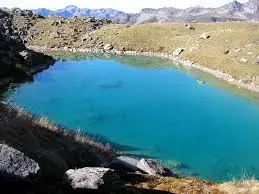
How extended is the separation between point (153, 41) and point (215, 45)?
26.2 metres

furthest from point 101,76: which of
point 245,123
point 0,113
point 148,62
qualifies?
point 0,113

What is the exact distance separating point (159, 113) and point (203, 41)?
183ft

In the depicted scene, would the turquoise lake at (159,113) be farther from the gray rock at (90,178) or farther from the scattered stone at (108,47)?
the scattered stone at (108,47)

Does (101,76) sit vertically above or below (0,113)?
below

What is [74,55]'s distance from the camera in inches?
4641

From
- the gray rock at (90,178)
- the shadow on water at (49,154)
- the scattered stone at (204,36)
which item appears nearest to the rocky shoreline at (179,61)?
the scattered stone at (204,36)

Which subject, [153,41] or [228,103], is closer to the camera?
[228,103]

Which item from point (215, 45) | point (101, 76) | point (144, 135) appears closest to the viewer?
point (144, 135)

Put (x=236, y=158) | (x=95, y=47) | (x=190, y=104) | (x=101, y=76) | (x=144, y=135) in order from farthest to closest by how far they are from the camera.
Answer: (x=95, y=47)
(x=101, y=76)
(x=190, y=104)
(x=144, y=135)
(x=236, y=158)

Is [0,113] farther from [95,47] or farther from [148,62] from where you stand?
[95,47]

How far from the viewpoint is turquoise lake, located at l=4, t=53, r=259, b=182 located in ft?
131

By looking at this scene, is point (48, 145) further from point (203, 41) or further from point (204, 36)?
point (204, 36)

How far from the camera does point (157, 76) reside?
3383 inches

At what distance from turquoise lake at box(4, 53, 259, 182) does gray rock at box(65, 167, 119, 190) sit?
1741 cm
